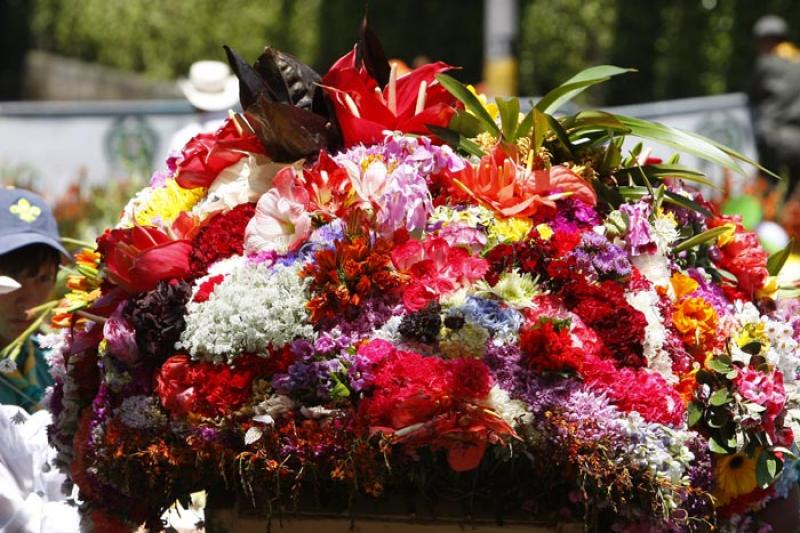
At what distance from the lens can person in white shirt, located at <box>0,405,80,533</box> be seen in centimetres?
313

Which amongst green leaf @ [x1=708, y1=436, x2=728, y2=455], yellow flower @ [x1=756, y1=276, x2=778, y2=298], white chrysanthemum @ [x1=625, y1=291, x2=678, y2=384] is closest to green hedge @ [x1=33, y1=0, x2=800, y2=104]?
yellow flower @ [x1=756, y1=276, x2=778, y2=298]

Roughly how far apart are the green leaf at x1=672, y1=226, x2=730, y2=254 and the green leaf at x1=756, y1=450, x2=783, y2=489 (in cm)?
51

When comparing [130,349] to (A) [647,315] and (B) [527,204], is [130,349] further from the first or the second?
(A) [647,315]

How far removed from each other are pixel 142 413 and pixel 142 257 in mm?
360

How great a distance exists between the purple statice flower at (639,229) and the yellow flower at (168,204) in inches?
40.2

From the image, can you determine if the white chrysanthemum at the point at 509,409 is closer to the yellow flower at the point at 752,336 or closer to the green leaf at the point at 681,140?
the yellow flower at the point at 752,336

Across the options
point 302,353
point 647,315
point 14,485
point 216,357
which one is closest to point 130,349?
point 216,357

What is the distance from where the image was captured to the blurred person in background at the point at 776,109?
33.4ft

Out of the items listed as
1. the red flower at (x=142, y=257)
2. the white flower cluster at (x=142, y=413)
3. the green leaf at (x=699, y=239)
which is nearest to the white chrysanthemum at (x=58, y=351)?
the red flower at (x=142, y=257)

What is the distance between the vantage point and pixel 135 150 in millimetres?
10367

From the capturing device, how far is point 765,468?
9.26ft

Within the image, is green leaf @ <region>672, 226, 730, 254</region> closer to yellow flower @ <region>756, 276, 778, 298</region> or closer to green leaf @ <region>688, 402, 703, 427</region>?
yellow flower @ <region>756, 276, 778, 298</region>

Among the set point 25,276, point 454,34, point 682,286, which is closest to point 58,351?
point 25,276

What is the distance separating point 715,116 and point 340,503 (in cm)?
773
